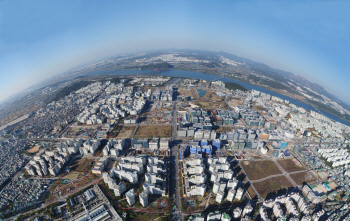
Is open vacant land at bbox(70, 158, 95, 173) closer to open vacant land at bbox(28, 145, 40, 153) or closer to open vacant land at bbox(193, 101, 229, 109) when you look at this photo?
open vacant land at bbox(28, 145, 40, 153)

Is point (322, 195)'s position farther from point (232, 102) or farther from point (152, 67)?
point (152, 67)

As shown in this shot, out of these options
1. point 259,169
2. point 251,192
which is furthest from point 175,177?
point 259,169

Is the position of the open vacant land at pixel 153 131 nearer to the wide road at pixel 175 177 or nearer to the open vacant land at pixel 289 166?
the wide road at pixel 175 177

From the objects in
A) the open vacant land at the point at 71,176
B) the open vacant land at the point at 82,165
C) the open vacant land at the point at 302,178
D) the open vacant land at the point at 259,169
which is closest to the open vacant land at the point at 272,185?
the open vacant land at the point at 259,169

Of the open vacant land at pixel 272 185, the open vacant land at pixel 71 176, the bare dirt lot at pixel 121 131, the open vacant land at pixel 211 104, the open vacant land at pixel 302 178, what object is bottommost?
the open vacant land at pixel 71 176

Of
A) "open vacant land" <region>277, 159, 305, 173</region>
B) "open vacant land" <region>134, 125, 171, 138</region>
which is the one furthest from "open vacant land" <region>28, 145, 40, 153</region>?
"open vacant land" <region>277, 159, 305, 173</region>

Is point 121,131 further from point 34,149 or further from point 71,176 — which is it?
point 34,149
